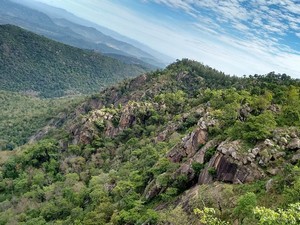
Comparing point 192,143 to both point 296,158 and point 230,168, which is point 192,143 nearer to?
point 230,168

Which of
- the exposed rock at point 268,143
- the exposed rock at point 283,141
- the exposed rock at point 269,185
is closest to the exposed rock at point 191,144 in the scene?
the exposed rock at point 268,143

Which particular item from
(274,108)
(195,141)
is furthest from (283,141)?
(274,108)

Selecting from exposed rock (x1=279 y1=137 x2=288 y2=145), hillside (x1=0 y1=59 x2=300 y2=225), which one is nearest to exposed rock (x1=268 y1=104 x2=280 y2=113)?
hillside (x1=0 y1=59 x2=300 y2=225)

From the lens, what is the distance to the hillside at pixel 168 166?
3912 cm

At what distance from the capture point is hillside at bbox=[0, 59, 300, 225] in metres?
39.1

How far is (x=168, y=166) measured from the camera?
184 ft

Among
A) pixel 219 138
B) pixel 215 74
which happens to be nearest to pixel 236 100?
pixel 219 138

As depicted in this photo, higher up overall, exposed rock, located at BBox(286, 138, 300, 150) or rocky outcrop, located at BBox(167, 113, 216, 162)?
exposed rock, located at BBox(286, 138, 300, 150)

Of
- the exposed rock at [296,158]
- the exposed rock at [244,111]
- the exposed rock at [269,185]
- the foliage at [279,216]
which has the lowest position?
the exposed rock at [269,185]

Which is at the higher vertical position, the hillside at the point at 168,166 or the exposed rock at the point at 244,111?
the exposed rock at the point at 244,111

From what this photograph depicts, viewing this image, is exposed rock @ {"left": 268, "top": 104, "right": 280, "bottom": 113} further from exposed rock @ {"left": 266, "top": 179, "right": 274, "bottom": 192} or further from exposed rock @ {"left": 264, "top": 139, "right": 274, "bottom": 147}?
exposed rock @ {"left": 266, "top": 179, "right": 274, "bottom": 192}

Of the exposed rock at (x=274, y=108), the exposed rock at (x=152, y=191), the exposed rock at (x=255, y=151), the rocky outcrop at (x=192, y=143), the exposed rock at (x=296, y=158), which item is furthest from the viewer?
the exposed rock at (x=274, y=108)

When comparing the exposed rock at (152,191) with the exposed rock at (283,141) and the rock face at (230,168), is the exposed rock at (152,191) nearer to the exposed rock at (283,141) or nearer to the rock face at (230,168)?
the rock face at (230,168)

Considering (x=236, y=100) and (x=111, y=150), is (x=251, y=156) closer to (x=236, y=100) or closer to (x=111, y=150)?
(x=236, y=100)
